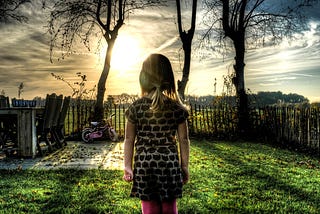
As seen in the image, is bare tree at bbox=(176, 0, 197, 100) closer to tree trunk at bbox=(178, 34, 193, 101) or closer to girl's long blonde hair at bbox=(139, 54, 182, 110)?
tree trunk at bbox=(178, 34, 193, 101)

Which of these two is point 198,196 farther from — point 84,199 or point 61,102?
point 61,102

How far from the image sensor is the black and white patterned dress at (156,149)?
2883mm

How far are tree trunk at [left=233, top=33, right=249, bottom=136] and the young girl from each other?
13205 mm

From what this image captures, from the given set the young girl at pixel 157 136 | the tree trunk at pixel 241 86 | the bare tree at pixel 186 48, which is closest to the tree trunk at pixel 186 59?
the bare tree at pixel 186 48

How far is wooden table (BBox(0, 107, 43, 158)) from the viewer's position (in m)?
9.54

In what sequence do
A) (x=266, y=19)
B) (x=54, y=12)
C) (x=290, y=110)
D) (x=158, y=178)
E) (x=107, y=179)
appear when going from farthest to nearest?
1. (x=266, y=19)
2. (x=54, y=12)
3. (x=290, y=110)
4. (x=107, y=179)
5. (x=158, y=178)

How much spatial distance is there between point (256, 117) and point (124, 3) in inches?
294

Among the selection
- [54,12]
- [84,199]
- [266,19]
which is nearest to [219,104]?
[266,19]

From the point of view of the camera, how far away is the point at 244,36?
18.2m

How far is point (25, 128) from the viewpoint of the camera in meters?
→ 9.55

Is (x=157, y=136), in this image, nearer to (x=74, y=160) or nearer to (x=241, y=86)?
(x=74, y=160)

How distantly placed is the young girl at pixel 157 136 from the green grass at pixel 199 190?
2215 millimetres

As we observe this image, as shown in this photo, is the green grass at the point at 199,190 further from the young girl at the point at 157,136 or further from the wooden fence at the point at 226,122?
the wooden fence at the point at 226,122

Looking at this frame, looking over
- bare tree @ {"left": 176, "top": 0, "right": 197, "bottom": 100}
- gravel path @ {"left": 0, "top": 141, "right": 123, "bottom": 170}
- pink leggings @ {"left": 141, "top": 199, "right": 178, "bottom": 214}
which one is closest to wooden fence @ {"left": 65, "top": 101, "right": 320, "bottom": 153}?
bare tree @ {"left": 176, "top": 0, "right": 197, "bottom": 100}
